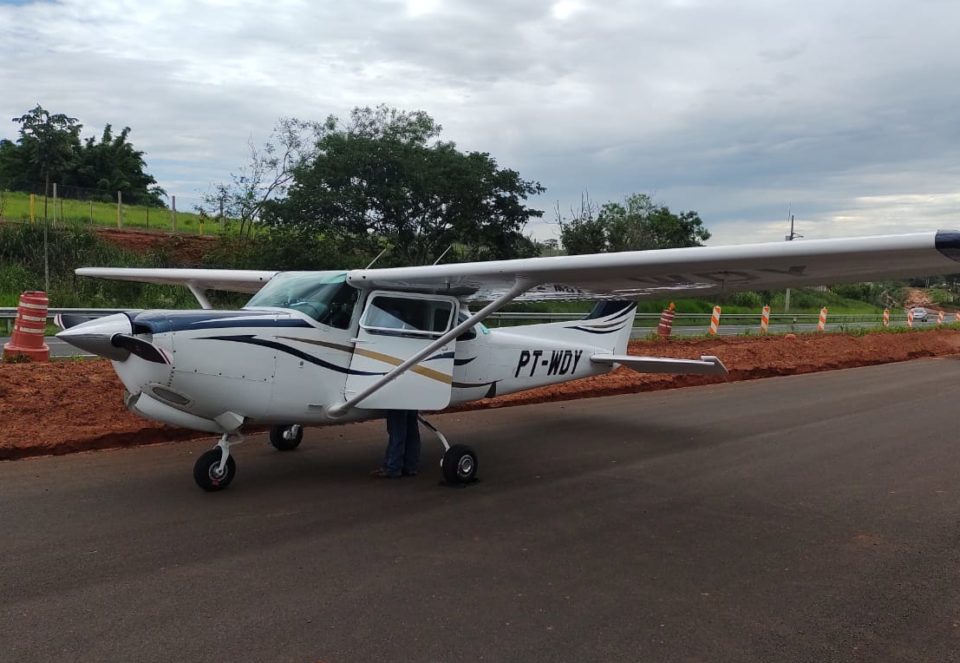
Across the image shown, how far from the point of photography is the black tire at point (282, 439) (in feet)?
26.9

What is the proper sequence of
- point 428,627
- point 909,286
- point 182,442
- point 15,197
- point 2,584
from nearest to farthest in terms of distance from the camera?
point 428,627
point 2,584
point 182,442
point 15,197
point 909,286

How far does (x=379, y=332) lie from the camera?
280 inches

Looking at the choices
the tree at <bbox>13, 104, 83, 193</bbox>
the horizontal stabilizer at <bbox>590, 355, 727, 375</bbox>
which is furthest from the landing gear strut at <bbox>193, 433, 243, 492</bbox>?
the tree at <bbox>13, 104, 83, 193</bbox>

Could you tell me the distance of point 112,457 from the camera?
7.71 metres

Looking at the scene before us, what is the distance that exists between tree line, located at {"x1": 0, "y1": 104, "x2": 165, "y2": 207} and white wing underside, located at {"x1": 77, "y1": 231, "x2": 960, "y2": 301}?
3208cm

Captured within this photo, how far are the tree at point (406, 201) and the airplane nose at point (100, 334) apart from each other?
2449 cm

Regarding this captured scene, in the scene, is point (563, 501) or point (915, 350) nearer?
point (563, 501)

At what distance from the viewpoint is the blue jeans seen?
7.19m

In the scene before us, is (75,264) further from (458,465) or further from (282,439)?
(458,465)

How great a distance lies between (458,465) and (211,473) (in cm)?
224

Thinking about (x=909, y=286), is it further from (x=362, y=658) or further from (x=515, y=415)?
(x=362, y=658)

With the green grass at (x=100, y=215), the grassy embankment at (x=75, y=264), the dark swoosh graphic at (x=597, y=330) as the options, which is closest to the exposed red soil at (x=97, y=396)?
the dark swoosh graphic at (x=597, y=330)

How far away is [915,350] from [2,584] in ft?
84.4

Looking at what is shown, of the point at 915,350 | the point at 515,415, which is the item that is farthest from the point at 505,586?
the point at 915,350
